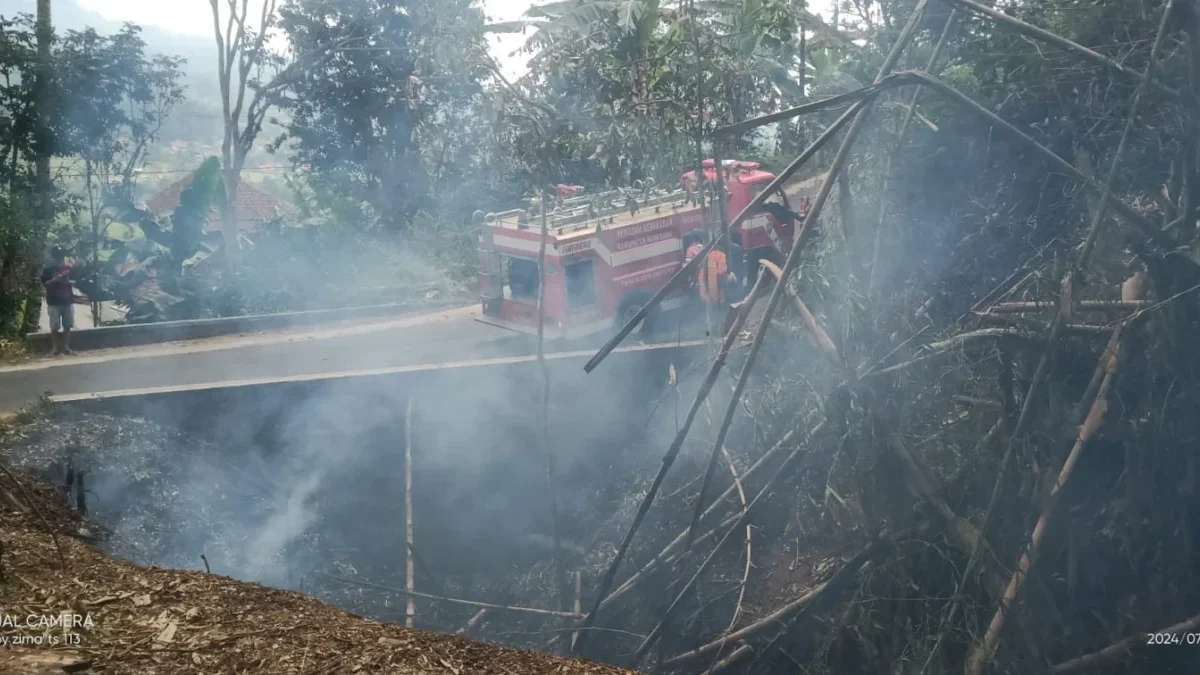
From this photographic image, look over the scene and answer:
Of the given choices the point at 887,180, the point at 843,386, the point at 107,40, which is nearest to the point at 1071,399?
the point at 843,386

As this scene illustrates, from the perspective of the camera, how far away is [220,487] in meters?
9.66

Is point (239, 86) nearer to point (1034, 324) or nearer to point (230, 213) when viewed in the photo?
point (230, 213)

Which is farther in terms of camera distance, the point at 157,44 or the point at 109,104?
the point at 157,44

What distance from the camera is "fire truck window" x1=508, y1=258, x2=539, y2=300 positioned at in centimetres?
1313

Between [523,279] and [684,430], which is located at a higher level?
[684,430]

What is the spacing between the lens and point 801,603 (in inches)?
256

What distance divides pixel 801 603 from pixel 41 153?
49.7 feet

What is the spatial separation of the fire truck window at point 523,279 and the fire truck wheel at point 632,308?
4.21 ft

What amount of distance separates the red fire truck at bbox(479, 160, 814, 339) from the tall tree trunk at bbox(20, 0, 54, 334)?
25.4 ft

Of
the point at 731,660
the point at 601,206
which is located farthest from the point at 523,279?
the point at 731,660

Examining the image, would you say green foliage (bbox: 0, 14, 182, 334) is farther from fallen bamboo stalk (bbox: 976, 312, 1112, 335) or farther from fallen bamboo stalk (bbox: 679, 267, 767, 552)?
fallen bamboo stalk (bbox: 976, 312, 1112, 335)

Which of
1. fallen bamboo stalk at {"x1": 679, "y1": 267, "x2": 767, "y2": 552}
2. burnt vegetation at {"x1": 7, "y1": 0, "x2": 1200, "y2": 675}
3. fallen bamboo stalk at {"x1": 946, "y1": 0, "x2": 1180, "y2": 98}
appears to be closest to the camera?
fallen bamboo stalk at {"x1": 946, "y1": 0, "x2": 1180, "y2": 98}

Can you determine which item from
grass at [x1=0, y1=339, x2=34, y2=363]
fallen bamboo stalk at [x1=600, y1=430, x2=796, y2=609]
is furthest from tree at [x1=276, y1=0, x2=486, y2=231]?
fallen bamboo stalk at [x1=600, y1=430, x2=796, y2=609]
